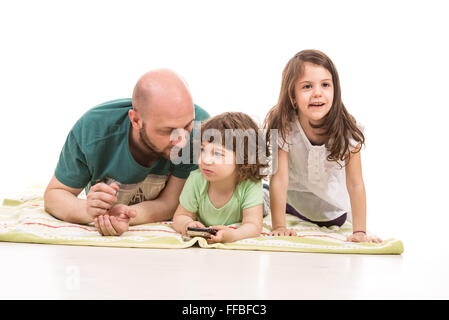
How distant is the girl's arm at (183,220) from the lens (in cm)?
145

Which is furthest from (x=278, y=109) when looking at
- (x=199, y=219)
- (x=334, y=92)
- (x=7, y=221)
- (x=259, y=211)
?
(x=7, y=221)

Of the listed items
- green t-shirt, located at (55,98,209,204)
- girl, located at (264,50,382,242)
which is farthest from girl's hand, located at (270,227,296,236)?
green t-shirt, located at (55,98,209,204)

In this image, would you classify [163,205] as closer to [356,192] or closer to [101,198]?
[101,198]

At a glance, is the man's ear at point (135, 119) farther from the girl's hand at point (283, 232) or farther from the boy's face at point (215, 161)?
the girl's hand at point (283, 232)

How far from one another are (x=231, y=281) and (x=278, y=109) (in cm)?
71

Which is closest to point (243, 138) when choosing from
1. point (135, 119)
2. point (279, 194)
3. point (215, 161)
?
point (215, 161)

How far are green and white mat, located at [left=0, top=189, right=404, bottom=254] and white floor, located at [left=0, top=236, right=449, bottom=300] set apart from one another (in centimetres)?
3

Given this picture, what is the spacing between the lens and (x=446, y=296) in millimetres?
958

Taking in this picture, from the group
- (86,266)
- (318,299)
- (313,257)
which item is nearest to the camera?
(318,299)

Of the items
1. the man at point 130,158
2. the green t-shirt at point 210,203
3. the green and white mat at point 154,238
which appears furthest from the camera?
the green t-shirt at point 210,203

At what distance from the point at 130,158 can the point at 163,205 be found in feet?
0.65

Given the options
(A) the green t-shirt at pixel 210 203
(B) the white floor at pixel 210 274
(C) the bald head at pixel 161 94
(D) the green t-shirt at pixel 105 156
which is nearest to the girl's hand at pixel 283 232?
(A) the green t-shirt at pixel 210 203

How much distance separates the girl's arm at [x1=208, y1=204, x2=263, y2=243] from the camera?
1.38 meters

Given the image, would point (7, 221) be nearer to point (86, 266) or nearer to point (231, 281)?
point (86, 266)
